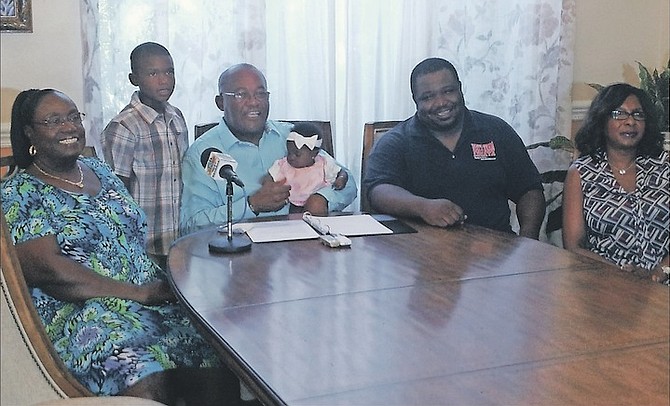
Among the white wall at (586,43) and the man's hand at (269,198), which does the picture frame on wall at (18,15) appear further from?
the man's hand at (269,198)

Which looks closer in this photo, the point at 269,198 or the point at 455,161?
the point at 269,198

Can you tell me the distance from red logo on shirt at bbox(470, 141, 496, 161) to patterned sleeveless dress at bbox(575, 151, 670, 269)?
423 millimetres

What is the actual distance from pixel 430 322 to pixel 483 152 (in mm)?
1434

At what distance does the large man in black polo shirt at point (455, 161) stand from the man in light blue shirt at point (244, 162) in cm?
20

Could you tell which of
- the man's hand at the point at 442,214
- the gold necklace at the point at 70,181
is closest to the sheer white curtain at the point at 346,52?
the gold necklace at the point at 70,181

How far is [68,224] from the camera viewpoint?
1849mm

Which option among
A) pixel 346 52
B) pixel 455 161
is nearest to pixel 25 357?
pixel 455 161

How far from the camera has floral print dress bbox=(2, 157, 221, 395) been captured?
1740mm

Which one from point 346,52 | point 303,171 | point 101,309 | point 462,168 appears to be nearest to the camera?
point 101,309

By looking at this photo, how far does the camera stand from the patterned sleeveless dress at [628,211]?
179 centimetres

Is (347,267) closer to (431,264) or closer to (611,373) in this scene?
(431,264)

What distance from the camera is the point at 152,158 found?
8.11 ft

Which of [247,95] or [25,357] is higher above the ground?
[247,95]

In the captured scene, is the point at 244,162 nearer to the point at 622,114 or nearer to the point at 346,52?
the point at 346,52
